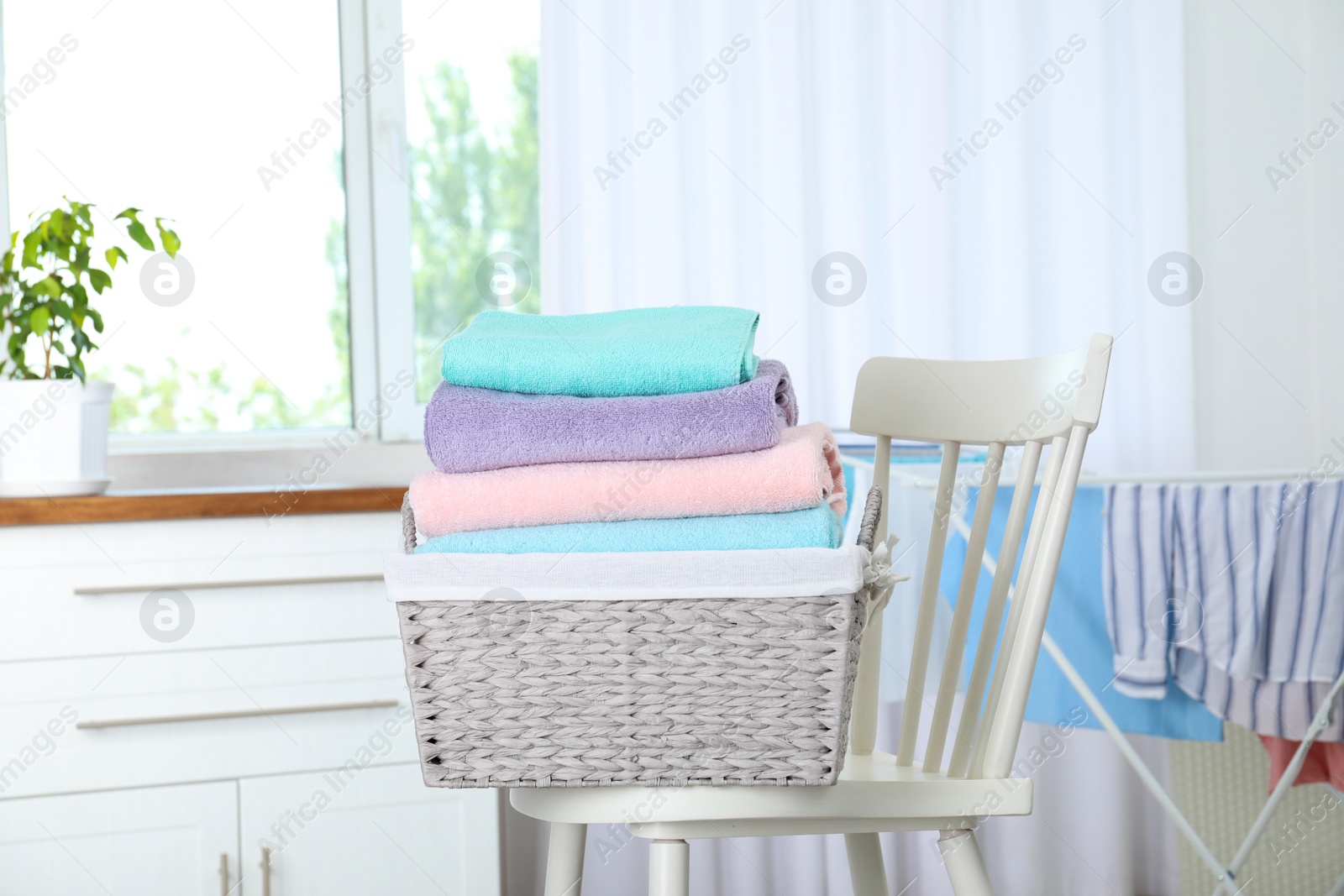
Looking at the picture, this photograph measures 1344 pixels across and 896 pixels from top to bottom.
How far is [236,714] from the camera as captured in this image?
131cm

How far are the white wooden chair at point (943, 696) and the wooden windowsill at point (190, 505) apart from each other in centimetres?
59

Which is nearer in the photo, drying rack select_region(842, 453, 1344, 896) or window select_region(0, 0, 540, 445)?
drying rack select_region(842, 453, 1344, 896)

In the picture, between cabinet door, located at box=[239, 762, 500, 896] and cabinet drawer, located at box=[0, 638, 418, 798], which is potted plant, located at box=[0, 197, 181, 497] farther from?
cabinet door, located at box=[239, 762, 500, 896]

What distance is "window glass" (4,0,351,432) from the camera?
185 centimetres

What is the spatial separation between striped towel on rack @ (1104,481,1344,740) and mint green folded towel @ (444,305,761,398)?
75 cm

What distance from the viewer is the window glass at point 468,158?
75.6 inches

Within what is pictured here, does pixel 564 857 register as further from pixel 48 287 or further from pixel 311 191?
pixel 311 191

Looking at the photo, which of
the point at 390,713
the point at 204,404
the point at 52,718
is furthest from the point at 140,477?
the point at 390,713

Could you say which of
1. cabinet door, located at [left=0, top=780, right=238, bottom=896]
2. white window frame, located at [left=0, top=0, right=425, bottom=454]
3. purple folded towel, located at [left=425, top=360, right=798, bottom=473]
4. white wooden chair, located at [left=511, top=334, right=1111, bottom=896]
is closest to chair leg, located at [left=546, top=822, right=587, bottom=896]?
white wooden chair, located at [left=511, top=334, right=1111, bottom=896]

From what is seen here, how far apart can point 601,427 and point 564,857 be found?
16.6 inches

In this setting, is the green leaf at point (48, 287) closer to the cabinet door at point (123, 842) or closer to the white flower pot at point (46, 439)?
the white flower pot at point (46, 439)

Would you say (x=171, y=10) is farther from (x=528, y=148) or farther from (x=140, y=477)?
(x=140, y=477)

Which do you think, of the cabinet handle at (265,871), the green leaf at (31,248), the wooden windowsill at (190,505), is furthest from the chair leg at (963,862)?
the green leaf at (31,248)

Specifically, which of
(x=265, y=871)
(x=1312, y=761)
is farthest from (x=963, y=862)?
(x=265, y=871)
